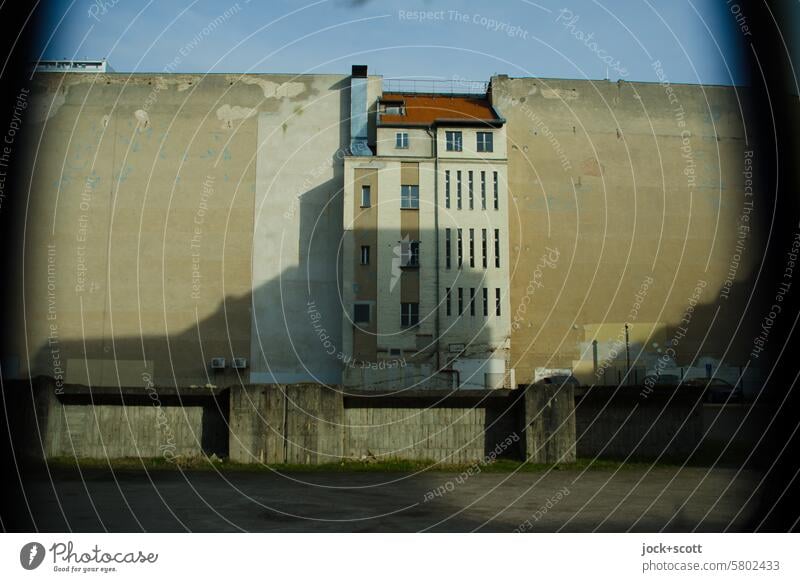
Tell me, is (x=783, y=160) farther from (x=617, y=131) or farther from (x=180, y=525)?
(x=617, y=131)

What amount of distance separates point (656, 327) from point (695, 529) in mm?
27595

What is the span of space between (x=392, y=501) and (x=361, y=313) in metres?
22.8

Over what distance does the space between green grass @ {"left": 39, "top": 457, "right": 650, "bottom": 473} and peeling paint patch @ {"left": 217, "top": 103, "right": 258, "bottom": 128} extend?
71.7ft

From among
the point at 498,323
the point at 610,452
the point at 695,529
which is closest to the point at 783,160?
the point at 695,529

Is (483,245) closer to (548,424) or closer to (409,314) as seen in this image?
(409,314)

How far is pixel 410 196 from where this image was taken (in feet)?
108

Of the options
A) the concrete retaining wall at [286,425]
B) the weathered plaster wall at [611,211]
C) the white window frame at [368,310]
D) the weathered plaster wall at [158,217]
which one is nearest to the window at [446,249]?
the weathered plaster wall at [611,211]

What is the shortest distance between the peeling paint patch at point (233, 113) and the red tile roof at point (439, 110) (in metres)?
5.35

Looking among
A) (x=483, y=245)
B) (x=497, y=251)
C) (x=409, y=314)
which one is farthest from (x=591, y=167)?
(x=409, y=314)

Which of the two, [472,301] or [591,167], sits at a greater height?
[591,167]

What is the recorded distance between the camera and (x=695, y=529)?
7555 mm

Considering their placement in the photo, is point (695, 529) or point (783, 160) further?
point (695, 529)

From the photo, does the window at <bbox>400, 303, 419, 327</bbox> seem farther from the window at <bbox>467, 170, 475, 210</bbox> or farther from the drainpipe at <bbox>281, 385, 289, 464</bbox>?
the drainpipe at <bbox>281, 385, 289, 464</bbox>

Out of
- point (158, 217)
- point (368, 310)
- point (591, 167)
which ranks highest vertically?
point (591, 167)
